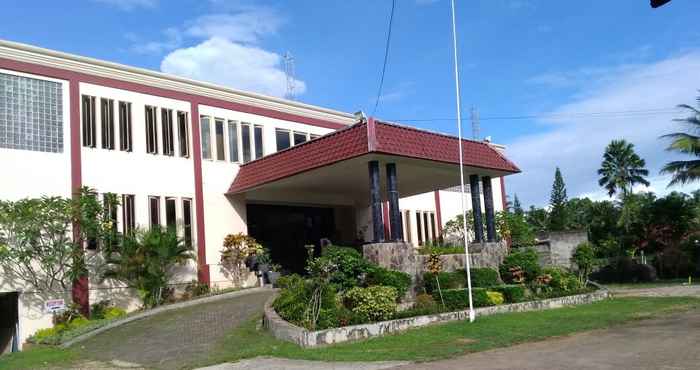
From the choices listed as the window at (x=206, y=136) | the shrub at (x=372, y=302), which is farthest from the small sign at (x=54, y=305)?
the window at (x=206, y=136)

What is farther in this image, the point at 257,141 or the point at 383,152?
the point at 257,141

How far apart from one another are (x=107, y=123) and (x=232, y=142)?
461 cm

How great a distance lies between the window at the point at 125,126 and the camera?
2075 centimetres

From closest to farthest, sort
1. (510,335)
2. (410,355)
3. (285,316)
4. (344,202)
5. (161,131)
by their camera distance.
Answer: (410,355)
(510,335)
(285,316)
(161,131)
(344,202)

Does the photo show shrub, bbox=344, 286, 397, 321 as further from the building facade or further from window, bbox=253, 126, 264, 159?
window, bbox=253, 126, 264, 159

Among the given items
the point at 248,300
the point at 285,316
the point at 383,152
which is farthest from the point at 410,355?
the point at 248,300

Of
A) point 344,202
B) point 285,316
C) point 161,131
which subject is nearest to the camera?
point 285,316

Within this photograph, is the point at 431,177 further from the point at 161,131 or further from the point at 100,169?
the point at 100,169

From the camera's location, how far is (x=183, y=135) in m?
22.3

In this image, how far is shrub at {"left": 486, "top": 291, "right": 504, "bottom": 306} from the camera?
53.5ft

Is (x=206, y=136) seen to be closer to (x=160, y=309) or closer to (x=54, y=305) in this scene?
(x=160, y=309)

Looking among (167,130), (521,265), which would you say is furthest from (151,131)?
(521,265)

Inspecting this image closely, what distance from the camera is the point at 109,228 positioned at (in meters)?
18.7

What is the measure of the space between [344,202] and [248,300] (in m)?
9.73
